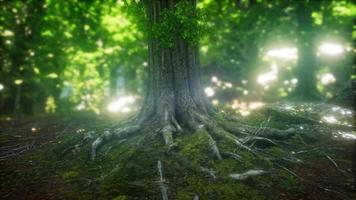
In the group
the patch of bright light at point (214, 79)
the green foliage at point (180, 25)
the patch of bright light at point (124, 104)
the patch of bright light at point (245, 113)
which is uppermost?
the green foliage at point (180, 25)

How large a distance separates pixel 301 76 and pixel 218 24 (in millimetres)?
5964

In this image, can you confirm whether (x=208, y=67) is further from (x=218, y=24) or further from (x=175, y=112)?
(x=175, y=112)

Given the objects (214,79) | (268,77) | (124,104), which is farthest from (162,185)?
(268,77)

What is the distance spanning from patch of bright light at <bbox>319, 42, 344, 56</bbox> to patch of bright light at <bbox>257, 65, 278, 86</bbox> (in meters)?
3.69

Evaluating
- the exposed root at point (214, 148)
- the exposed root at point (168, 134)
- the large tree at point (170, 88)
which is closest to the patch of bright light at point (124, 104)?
the large tree at point (170, 88)

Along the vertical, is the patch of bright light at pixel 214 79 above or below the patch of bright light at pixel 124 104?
above

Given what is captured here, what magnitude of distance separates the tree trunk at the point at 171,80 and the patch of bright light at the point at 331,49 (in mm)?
17296

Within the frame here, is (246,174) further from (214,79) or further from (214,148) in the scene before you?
(214,79)

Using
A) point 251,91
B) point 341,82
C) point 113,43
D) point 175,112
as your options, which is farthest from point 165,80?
point 341,82

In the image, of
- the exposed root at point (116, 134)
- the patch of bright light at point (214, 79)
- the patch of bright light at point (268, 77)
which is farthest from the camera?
the patch of bright light at point (268, 77)

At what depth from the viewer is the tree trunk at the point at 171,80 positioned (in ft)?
28.0

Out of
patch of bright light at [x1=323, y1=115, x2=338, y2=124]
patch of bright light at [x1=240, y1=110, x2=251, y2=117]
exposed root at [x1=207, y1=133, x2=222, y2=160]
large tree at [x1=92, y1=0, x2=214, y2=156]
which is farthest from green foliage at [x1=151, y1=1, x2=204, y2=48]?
patch of bright light at [x1=323, y1=115, x2=338, y2=124]

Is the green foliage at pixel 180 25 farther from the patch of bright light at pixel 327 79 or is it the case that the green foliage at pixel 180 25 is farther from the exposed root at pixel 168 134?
the patch of bright light at pixel 327 79

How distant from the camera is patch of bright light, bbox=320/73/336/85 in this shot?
27.4 meters
